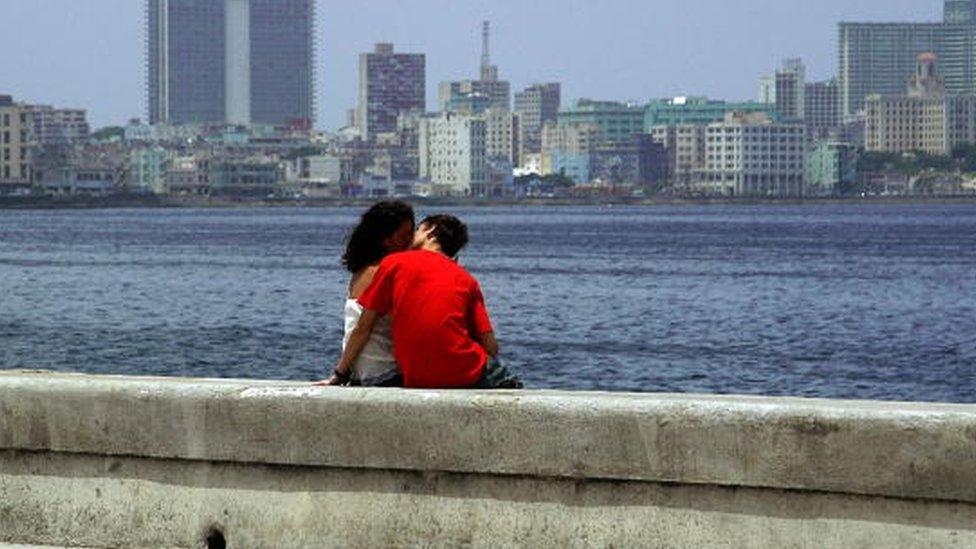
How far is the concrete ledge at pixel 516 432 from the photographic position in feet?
27.8

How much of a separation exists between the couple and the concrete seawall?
35 centimetres

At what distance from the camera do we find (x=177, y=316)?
2313 inches

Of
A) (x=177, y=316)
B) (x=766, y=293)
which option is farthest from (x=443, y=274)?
(x=766, y=293)

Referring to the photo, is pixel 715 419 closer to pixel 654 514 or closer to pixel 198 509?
pixel 654 514

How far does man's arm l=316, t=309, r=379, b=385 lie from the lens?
9695 millimetres

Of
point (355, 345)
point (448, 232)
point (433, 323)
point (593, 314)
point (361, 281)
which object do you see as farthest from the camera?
point (593, 314)

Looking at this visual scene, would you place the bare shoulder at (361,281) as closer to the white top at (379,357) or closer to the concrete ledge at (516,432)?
the white top at (379,357)

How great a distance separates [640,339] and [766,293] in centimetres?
2289

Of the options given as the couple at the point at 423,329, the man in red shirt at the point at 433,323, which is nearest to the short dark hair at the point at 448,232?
the couple at the point at 423,329

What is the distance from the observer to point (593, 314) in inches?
2319

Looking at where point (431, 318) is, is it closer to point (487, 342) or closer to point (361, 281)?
point (487, 342)

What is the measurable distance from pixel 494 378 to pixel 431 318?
14.1 inches

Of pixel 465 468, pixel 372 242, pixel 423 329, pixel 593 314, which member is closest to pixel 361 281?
pixel 372 242

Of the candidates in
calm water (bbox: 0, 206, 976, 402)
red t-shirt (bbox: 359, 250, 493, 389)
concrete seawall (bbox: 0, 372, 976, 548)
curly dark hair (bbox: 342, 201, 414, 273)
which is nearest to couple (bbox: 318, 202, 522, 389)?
red t-shirt (bbox: 359, 250, 493, 389)
